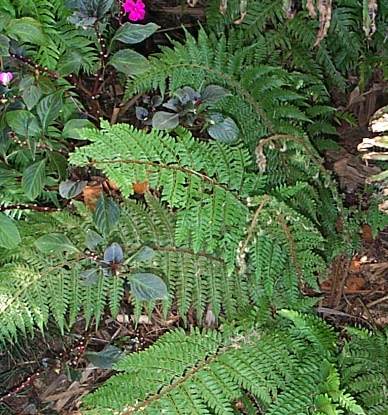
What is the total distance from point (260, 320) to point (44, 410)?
2.83 feet

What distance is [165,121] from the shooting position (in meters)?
1.76

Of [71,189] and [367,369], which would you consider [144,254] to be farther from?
[367,369]

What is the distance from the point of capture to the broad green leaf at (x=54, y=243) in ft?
5.62

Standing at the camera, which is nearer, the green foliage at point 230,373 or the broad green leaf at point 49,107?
the green foliage at point 230,373

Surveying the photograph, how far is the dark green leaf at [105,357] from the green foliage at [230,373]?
0.99 ft

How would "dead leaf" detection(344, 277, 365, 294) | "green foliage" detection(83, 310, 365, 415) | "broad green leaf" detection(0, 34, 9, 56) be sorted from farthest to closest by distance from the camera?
"dead leaf" detection(344, 277, 365, 294) → "broad green leaf" detection(0, 34, 9, 56) → "green foliage" detection(83, 310, 365, 415)

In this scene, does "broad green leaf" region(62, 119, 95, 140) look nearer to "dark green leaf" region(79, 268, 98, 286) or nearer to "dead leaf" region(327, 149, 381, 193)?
"dark green leaf" region(79, 268, 98, 286)

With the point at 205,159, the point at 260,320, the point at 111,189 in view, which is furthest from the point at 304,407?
the point at 111,189

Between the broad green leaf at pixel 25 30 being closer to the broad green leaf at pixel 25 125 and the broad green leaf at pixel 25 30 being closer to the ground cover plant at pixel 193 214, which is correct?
the ground cover plant at pixel 193 214

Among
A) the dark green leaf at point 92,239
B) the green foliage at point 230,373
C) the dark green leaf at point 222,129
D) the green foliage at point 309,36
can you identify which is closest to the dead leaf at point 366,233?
the green foliage at point 309,36

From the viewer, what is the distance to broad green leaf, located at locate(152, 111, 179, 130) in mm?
1747

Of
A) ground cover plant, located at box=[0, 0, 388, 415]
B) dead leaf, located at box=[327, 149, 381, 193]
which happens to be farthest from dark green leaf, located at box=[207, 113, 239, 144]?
dead leaf, located at box=[327, 149, 381, 193]

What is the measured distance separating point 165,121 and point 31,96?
1.13ft

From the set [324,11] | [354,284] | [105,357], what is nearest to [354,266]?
[354,284]
